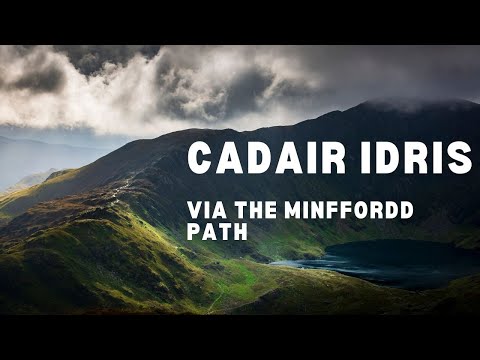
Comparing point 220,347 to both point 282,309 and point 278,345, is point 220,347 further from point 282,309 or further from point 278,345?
point 282,309

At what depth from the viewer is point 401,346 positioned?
56.9 feet

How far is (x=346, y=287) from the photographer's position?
17512 cm

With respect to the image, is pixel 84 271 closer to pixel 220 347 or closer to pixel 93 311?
pixel 93 311

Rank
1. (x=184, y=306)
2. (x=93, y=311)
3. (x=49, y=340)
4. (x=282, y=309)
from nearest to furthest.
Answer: (x=49, y=340), (x=93, y=311), (x=282, y=309), (x=184, y=306)

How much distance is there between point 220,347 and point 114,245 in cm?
16432

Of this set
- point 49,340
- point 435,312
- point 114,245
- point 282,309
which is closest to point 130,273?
point 114,245

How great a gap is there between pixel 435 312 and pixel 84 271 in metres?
116

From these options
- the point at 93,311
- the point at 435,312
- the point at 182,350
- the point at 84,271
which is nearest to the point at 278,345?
the point at 182,350

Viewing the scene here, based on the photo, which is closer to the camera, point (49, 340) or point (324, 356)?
point (324, 356)

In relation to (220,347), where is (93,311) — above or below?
below
